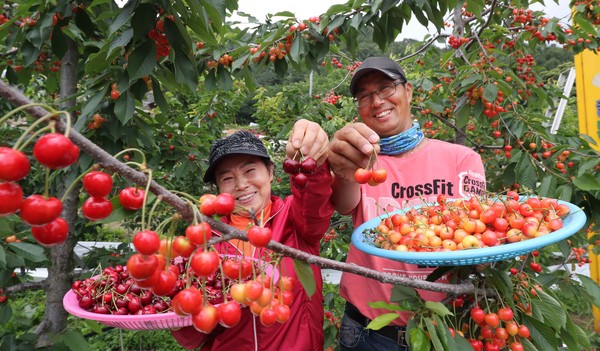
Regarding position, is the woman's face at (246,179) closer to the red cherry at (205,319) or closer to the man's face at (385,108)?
the man's face at (385,108)

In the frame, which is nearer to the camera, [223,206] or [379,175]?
[223,206]

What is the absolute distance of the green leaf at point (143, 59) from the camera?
5.42 ft

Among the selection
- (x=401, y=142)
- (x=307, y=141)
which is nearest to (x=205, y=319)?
(x=307, y=141)

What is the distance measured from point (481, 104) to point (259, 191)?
2.12 meters

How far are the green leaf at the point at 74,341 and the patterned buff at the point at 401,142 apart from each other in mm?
1831

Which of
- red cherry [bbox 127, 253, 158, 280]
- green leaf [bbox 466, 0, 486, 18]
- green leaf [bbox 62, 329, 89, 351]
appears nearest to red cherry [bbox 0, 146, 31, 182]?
red cherry [bbox 127, 253, 158, 280]

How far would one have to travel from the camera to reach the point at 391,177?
1.90 m

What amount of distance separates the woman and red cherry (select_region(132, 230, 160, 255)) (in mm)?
612

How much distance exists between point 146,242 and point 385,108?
4.89ft

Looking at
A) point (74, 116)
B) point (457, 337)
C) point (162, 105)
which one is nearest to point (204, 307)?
point (457, 337)

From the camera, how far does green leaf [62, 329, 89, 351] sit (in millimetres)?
1978

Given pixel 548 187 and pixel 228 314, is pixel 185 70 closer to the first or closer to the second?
pixel 228 314

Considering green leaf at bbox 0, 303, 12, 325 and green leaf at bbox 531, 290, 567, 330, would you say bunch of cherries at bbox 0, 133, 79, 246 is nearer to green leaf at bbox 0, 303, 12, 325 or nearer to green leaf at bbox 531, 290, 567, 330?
green leaf at bbox 531, 290, 567, 330

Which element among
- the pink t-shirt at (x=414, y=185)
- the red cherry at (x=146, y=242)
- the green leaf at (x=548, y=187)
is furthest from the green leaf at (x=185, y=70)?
the green leaf at (x=548, y=187)
